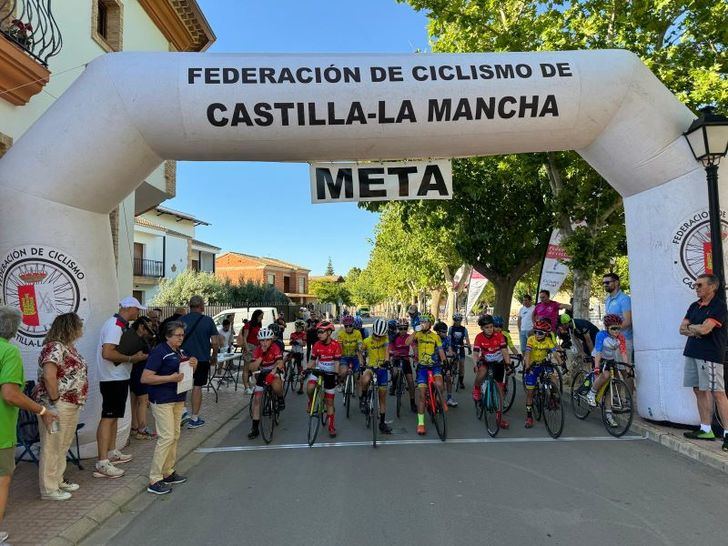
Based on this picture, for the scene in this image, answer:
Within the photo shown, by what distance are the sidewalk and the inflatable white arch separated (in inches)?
30.3

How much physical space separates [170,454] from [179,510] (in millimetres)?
679

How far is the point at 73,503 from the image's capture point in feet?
15.2

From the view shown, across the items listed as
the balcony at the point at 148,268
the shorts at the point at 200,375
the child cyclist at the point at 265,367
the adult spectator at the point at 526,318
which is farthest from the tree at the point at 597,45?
the balcony at the point at 148,268

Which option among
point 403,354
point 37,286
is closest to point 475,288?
point 403,354

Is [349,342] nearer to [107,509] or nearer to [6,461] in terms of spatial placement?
[107,509]

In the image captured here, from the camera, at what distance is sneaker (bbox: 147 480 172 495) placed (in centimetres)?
509

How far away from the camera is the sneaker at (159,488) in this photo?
509 centimetres

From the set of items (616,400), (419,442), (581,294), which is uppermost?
(581,294)

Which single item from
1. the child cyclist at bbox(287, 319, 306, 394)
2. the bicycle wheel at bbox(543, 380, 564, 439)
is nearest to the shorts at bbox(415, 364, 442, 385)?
the bicycle wheel at bbox(543, 380, 564, 439)

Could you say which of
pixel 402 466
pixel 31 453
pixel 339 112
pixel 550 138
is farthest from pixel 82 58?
pixel 402 466

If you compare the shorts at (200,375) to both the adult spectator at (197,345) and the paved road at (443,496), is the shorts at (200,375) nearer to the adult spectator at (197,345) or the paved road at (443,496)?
the adult spectator at (197,345)

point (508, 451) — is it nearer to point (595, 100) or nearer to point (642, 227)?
point (642, 227)

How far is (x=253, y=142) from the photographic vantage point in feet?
21.0

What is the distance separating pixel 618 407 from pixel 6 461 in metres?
6.79
